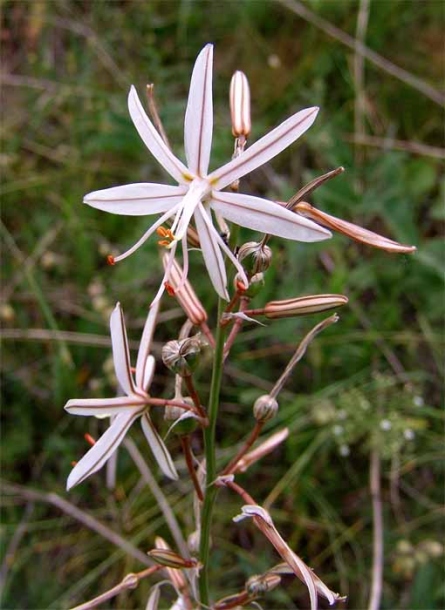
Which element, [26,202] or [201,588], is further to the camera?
[26,202]

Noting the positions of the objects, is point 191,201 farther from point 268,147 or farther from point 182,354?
point 182,354

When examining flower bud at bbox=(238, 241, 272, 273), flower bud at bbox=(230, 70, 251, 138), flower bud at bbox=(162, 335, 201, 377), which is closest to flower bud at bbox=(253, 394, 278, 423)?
flower bud at bbox=(162, 335, 201, 377)

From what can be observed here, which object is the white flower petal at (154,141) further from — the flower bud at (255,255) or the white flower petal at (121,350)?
the white flower petal at (121,350)

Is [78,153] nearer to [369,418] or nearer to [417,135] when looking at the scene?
[417,135]

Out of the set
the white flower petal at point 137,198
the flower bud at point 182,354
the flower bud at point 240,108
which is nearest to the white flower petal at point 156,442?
the flower bud at point 182,354

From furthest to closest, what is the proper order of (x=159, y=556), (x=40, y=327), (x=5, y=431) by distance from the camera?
(x=40, y=327)
(x=5, y=431)
(x=159, y=556)

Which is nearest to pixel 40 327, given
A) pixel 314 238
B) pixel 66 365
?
pixel 66 365
